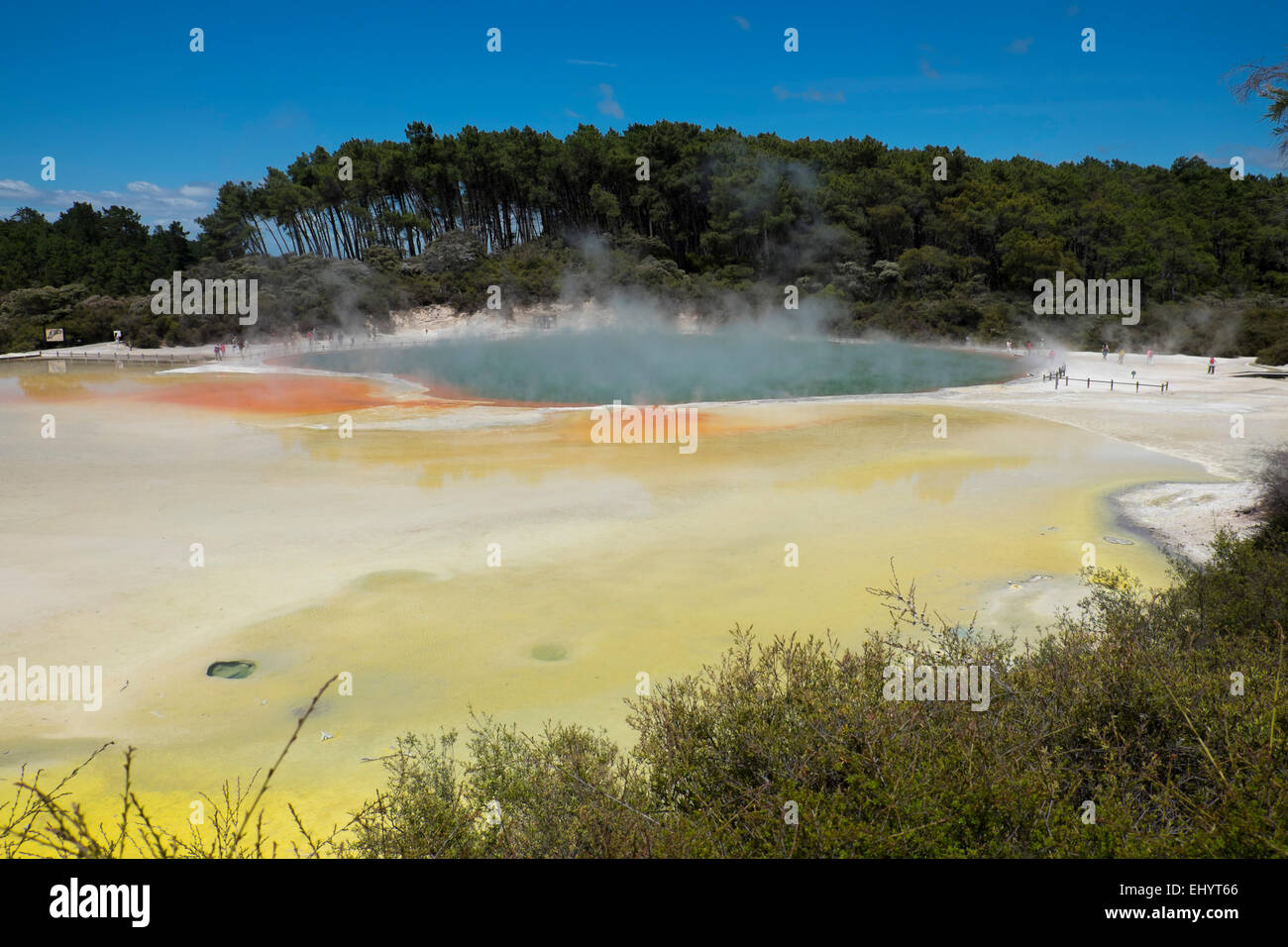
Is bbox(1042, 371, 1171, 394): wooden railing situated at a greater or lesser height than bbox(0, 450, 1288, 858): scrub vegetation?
greater

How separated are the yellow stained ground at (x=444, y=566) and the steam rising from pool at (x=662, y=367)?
37.3 ft

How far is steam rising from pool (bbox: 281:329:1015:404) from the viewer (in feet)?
116

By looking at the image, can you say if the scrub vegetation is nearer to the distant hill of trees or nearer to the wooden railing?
the wooden railing

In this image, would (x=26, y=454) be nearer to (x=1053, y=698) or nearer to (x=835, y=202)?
(x=1053, y=698)

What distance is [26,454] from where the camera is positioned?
21344 millimetres

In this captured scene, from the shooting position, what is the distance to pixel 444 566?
44.4 ft

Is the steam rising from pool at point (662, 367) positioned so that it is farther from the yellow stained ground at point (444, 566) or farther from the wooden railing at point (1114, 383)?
the yellow stained ground at point (444, 566)

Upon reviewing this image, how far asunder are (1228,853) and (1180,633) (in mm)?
4178

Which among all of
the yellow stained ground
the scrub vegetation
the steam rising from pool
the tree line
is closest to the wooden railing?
the steam rising from pool

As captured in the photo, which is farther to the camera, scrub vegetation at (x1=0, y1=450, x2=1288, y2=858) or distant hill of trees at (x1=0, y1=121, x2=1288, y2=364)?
distant hill of trees at (x1=0, y1=121, x2=1288, y2=364)

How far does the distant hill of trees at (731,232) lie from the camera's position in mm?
56531

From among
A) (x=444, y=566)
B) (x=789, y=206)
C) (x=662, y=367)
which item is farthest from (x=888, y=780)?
(x=789, y=206)

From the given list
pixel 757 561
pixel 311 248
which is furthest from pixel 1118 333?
pixel 311 248

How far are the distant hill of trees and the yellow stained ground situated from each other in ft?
125
